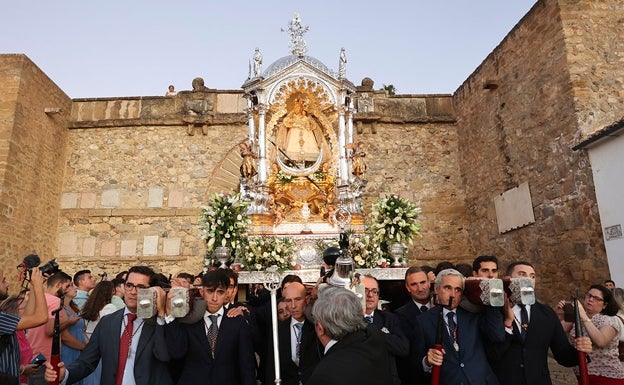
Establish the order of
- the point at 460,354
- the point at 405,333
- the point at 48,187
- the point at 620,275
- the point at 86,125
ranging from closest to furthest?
1. the point at 460,354
2. the point at 405,333
3. the point at 620,275
4. the point at 48,187
5. the point at 86,125

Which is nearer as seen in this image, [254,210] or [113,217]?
[254,210]

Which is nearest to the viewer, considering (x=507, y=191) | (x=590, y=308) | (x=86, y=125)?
(x=590, y=308)

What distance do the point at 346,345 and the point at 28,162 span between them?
11.9 metres

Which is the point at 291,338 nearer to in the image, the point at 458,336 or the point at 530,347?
the point at 458,336

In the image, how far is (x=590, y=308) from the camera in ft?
12.4

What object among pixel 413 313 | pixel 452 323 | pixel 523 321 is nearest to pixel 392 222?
pixel 413 313

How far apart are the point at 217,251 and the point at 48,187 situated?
8127 millimetres

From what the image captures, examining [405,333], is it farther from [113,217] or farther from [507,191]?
[113,217]

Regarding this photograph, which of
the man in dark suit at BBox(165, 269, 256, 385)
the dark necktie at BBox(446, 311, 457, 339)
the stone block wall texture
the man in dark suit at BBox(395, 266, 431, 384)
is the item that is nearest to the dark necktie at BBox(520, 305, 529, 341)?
the dark necktie at BBox(446, 311, 457, 339)

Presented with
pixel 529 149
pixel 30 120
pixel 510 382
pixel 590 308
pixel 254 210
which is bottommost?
pixel 510 382

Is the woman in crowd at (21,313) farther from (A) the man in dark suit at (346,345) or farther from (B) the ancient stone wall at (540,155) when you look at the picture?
(B) the ancient stone wall at (540,155)

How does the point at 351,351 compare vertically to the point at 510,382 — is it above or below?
above

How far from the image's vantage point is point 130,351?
319cm

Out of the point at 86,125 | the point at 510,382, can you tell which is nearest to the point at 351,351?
the point at 510,382
